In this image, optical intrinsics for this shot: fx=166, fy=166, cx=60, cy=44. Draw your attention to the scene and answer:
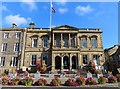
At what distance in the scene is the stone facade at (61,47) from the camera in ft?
126

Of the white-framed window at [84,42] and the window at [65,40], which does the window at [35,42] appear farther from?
the white-framed window at [84,42]

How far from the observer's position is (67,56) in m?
38.5

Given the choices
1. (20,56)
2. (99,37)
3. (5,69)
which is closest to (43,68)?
(20,56)

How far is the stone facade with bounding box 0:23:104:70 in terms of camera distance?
38375 millimetres

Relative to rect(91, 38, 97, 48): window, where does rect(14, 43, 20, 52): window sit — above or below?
below

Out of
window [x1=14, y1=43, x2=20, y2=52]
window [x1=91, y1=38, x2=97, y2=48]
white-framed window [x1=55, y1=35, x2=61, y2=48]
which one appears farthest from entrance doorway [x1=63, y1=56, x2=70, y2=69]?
window [x1=14, y1=43, x2=20, y2=52]

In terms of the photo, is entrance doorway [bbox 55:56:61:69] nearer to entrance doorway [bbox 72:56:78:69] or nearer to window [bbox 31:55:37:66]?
entrance doorway [bbox 72:56:78:69]

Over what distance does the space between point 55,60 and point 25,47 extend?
795cm

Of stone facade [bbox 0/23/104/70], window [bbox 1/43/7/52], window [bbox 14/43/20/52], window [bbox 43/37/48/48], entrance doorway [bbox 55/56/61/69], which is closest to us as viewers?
stone facade [bbox 0/23/104/70]

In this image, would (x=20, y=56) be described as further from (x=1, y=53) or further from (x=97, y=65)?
(x=97, y=65)

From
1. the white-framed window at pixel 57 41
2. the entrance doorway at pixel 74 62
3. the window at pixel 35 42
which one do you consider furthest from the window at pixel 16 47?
the entrance doorway at pixel 74 62

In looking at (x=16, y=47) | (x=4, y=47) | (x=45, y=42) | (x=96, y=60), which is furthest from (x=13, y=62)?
(x=96, y=60)

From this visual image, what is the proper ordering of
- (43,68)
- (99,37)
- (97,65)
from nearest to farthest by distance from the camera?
(43,68) < (97,65) < (99,37)

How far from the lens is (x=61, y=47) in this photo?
129ft
